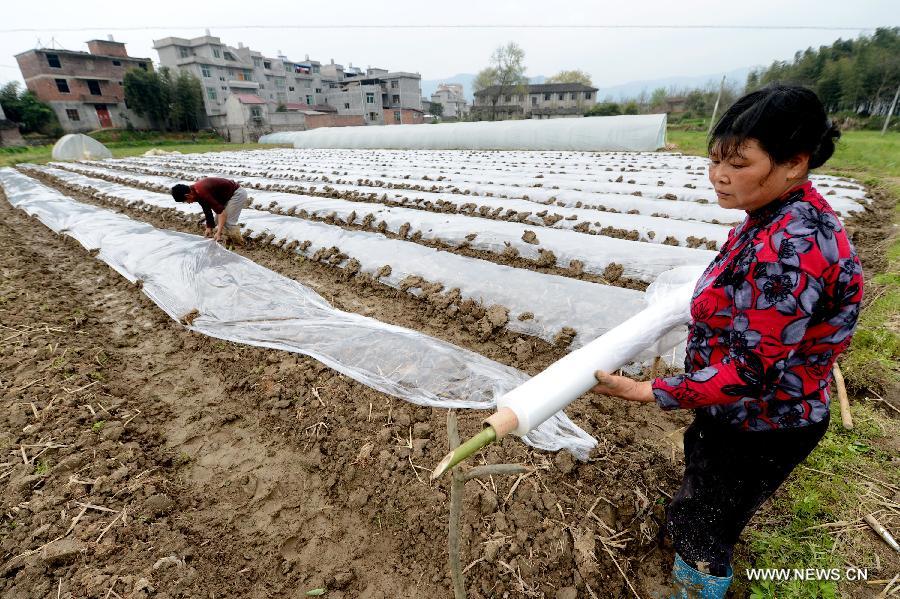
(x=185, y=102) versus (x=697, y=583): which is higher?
(x=185, y=102)

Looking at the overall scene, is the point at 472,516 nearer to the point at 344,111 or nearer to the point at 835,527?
the point at 835,527

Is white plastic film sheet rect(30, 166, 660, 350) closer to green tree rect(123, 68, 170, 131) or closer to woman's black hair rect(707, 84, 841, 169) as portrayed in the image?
woman's black hair rect(707, 84, 841, 169)

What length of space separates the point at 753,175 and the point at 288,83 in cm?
5952

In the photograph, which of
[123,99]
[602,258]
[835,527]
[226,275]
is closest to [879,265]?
[602,258]

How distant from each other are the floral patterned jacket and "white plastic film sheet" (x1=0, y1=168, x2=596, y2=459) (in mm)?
1223

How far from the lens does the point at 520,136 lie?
1911cm

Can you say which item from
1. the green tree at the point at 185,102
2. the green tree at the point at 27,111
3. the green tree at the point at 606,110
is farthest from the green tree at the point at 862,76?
the green tree at the point at 27,111

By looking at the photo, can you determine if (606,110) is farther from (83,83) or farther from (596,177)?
(83,83)

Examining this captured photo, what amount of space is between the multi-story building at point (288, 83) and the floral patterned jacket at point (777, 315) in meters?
43.4

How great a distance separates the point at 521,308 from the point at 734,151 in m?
2.46

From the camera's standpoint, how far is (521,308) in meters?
3.43

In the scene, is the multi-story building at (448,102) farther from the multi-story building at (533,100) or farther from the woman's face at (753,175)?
the woman's face at (753,175)

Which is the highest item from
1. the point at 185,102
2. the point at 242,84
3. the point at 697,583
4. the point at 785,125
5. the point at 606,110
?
the point at 242,84

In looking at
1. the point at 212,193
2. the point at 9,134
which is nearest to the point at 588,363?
the point at 212,193
